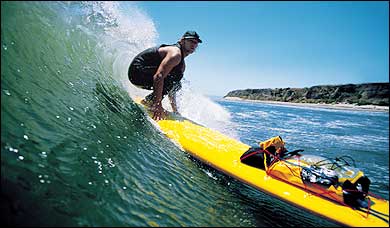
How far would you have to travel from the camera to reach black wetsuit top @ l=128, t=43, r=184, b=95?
19.3ft

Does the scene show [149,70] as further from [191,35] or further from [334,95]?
[334,95]

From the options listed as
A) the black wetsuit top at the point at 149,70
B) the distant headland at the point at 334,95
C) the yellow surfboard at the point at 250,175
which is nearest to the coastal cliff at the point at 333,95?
the distant headland at the point at 334,95

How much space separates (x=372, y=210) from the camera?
11.4 ft

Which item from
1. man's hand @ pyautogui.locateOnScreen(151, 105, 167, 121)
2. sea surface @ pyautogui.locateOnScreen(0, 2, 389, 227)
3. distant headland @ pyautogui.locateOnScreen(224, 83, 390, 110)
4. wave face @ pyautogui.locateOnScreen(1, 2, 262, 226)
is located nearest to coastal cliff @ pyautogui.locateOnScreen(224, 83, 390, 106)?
distant headland @ pyautogui.locateOnScreen(224, 83, 390, 110)

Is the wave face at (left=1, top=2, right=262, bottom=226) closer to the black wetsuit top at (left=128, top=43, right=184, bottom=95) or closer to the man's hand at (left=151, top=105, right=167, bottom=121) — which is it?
the man's hand at (left=151, top=105, right=167, bottom=121)

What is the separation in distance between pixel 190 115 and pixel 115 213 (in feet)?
20.5

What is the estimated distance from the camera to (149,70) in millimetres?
5988

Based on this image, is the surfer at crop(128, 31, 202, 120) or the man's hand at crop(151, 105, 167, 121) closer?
the surfer at crop(128, 31, 202, 120)

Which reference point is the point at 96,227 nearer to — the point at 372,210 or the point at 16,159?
the point at 16,159

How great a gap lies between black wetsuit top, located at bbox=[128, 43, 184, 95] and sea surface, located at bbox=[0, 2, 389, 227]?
578mm

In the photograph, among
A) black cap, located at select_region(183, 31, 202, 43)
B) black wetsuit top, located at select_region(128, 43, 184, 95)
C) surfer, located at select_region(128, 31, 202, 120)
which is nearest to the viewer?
surfer, located at select_region(128, 31, 202, 120)

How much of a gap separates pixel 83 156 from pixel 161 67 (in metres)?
2.85

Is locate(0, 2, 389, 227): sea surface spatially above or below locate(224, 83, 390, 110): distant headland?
below

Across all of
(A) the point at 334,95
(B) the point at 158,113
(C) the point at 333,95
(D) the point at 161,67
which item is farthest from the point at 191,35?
(C) the point at 333,95
